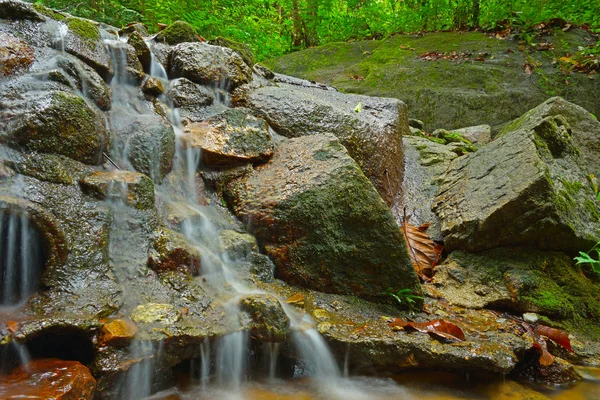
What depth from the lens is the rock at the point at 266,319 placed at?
2.33 m

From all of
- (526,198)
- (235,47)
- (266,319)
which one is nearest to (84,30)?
(235,47)

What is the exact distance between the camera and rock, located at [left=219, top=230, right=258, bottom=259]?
2947mm

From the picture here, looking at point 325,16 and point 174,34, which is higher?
point 325,16

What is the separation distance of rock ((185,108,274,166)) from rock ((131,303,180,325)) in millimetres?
1651

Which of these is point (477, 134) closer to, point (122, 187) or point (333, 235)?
point (333, 235)

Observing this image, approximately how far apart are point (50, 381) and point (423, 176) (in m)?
4.53

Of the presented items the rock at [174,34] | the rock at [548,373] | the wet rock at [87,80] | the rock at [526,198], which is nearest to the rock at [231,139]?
the wet rock at [87,80]

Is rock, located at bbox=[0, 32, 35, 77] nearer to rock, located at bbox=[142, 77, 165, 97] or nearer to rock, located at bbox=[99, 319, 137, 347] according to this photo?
rock, located at bbox=[142, 77, 165, 97]

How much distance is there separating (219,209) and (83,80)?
64.2 inches

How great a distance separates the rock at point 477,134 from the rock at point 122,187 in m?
5.64

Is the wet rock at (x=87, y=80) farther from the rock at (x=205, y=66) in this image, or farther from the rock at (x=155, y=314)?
the rock at (x=155, y=314)

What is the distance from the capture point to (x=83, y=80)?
11.0ft

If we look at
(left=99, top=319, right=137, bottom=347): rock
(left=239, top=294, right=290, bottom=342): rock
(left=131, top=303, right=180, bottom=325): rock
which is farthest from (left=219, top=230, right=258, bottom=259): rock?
(left=99, top=319, right=137, bottom=347): rock

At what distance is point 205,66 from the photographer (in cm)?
454
